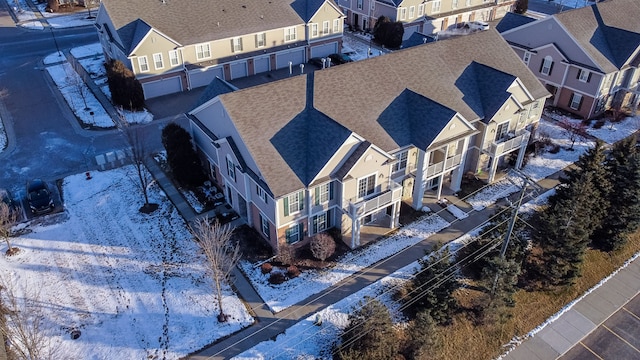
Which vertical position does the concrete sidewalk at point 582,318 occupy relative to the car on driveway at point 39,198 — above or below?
below

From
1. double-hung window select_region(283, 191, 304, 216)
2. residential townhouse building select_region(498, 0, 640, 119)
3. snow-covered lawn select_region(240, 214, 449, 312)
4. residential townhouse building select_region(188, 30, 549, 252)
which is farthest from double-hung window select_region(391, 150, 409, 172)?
residential townhouse building select_region(498, 0, 640, 119)

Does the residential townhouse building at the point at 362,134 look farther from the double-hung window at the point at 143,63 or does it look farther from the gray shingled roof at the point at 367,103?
the double-hung window at the point at 143,63

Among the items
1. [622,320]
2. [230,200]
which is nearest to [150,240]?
[230,200]

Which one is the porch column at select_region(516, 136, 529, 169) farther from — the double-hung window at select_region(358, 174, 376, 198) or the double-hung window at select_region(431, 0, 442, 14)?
the double-hung window at select_region(431, 0, 442, 14)

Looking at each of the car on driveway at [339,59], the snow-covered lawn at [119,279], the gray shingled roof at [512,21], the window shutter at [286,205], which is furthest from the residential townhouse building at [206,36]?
the window shutter at [286,205]

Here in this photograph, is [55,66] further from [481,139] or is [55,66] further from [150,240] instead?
[481,139]

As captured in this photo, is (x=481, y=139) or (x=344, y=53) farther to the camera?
(x=344, y=53)

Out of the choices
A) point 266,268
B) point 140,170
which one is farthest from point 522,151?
point 140,170
